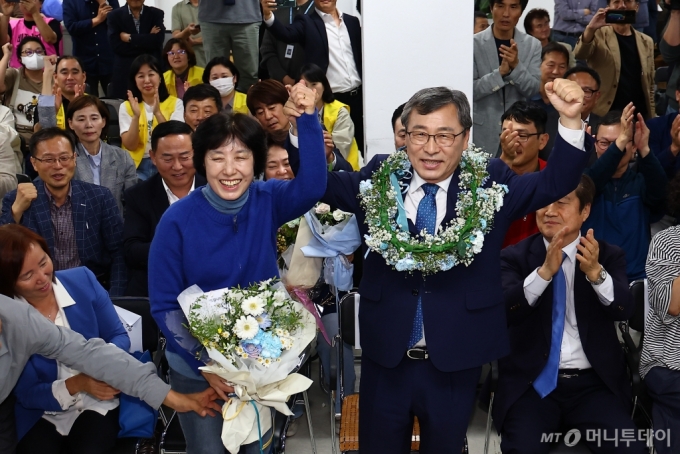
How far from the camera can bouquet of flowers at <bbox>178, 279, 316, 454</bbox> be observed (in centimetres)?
244

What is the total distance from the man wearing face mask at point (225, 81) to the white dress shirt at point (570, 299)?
323 cm

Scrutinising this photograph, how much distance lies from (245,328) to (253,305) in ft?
0.24

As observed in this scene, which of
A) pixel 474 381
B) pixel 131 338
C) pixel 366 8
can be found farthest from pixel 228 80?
pixel 474 381

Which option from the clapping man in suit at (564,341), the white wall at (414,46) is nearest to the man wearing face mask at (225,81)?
the white wall at (414,46)

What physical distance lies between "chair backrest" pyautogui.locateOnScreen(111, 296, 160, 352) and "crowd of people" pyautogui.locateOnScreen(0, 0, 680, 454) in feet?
1.01

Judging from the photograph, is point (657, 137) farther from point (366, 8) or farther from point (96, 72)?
point (96, 72)

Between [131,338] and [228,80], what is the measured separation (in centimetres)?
294

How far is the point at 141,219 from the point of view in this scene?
14.0ft

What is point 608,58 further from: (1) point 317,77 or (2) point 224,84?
(2) point 224,84

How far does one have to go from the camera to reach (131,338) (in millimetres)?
3598

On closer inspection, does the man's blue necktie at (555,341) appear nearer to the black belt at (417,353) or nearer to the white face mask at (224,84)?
the black belt at (417,353)

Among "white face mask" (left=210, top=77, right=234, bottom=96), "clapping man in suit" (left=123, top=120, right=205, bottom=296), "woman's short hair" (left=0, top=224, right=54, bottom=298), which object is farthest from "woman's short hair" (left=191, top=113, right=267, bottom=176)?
"white face mask" (left=210, top=77, right=234, bottom=96)

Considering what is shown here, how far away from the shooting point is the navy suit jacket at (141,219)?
4.21 metres

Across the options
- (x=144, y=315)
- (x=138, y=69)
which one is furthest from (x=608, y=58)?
(x=144, y=315)
